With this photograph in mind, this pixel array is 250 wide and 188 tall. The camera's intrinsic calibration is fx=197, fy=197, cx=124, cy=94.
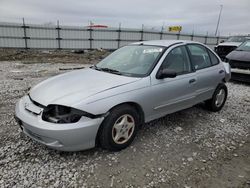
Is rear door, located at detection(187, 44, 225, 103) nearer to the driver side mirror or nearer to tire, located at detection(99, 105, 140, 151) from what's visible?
the driver side mirror

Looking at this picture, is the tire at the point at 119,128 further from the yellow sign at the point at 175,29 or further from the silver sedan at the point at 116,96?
the yellow sign at the point at 175,29

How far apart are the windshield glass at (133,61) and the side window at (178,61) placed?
0.18 metres

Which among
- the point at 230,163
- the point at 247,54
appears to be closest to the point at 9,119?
the point at 230,163

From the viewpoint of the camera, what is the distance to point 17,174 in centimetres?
229

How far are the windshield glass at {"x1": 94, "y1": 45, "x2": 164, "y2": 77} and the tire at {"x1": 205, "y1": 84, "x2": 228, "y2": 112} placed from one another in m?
1.78

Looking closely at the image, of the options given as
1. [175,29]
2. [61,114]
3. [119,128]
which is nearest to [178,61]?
[119,128]

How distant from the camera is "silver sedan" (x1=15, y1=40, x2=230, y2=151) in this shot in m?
2.34

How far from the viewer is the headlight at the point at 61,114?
7.61ft

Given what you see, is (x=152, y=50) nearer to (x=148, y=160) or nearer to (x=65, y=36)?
(x=148, y=160)

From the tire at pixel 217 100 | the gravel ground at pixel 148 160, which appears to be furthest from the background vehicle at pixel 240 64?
the gravel ground at pixel 148 160

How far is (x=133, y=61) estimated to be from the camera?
337 centimetres

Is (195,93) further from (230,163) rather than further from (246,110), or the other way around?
(246,110)

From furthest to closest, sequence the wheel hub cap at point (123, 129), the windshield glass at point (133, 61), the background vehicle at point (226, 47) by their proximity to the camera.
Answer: the background vehicle at point (226, 47) → the windshield glass at point (133, 61) → the wheel hub cap at point (123, 129)

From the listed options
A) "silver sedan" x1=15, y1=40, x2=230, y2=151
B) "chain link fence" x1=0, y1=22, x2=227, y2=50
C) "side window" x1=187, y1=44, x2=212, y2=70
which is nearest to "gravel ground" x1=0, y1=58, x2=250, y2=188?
"silver sedan" x1=15, y1=40, x2=230, y2=151
